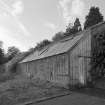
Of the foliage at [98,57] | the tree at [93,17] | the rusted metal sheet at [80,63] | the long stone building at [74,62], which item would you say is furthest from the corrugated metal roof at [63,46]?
the tree at [93,17]

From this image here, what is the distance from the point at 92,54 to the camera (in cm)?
1418

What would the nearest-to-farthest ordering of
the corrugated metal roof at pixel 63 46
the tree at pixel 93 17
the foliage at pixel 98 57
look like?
the foliage at pixel 98 57, the corrugated metal roof at pixel 63 46, the tree at pixel 93 17

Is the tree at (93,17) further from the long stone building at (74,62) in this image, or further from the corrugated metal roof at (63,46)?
the long stone building at (74,62)

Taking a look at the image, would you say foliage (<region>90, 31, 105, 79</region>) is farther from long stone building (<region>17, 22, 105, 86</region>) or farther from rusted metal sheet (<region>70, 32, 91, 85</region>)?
rusted metal sheet (<region>70, 32, 91, 85</region>)

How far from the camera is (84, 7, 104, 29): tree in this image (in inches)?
1495

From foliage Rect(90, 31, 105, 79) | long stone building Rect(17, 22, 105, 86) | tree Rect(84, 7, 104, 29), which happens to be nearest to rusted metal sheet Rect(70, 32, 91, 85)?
long stone building Rect(17, 22, 105, 86)

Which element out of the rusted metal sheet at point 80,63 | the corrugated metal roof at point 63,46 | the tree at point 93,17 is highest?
the tree at point 93,17

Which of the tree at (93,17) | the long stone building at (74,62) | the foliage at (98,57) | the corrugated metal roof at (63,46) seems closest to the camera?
the long stone building at (74,62)

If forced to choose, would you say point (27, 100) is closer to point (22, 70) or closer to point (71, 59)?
point (71, 59)

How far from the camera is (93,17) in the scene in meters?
38.9

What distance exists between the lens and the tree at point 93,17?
125 feet

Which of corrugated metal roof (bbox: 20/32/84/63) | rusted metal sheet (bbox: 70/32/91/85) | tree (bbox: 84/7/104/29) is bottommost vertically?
rusted metal sheet (bbox: 70/32/91/85)

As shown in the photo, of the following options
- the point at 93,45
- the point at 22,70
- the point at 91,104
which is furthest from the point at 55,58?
the point at 22,70

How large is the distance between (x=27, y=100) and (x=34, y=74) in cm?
1078
